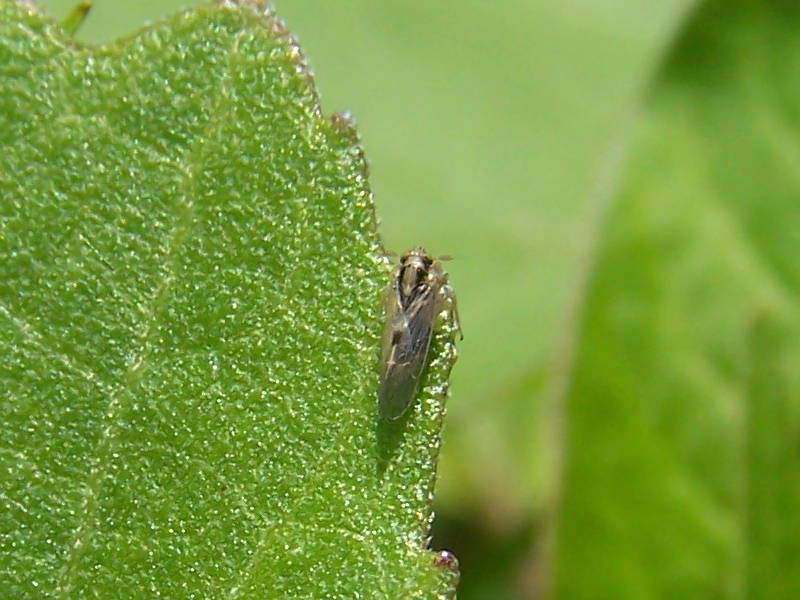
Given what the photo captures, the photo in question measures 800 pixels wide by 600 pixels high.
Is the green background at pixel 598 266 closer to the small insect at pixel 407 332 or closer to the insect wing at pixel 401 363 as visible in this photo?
the small insect at pixel 407 332

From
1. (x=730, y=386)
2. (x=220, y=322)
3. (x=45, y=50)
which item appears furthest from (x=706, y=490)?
(x=45, y=50)

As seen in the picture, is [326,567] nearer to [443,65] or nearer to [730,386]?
[730,386]

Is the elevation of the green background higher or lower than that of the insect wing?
higher

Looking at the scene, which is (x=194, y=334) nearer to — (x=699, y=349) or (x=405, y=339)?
(x=405, y=339)

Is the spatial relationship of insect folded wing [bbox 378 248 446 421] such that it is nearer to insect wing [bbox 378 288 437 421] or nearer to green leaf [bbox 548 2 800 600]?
insect wing [bbox 378 288 437 421]

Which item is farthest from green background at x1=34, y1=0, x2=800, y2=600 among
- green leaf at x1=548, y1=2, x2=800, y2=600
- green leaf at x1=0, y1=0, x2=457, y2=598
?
green leaf at x1=0, y1=0, x2=457, y2=598

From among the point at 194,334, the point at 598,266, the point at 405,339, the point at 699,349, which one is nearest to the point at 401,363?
the point at 405,339
